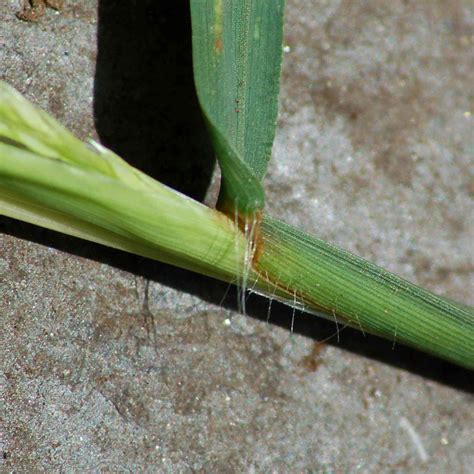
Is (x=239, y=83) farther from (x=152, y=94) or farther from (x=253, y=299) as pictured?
(x=253, y=299)

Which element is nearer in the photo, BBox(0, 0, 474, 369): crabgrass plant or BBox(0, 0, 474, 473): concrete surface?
BBox(0, 0, 474, 369): crabgrass plant

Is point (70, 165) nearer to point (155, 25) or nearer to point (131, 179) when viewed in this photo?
point (131, 179)

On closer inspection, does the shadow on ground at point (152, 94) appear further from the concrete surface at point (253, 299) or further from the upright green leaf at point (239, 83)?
the upright green leaf at point (239, 83)

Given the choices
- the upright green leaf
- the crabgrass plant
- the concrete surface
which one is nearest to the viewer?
the crabgrass plant

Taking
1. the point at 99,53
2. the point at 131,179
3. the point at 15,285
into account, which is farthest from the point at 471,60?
the point at 15,285

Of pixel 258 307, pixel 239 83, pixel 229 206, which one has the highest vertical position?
pixel 239 83

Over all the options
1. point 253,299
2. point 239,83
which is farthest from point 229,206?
point 253,299

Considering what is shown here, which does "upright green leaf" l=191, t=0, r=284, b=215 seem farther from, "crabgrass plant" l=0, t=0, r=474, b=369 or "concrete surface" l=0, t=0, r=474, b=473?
"concrete surface" l=0, t=0, r=474, b=473

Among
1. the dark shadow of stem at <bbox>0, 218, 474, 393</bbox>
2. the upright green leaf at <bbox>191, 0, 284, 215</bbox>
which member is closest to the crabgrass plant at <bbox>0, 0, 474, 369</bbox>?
the upright green leaf at <bbox>191, 0, 284, 215</bbox>
